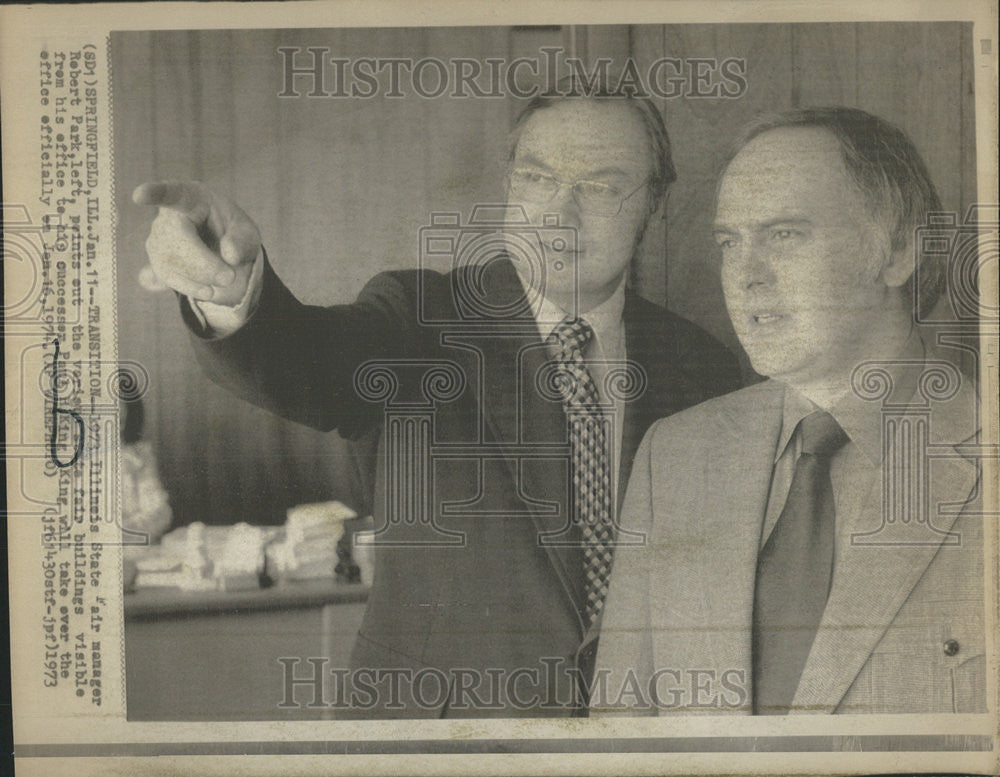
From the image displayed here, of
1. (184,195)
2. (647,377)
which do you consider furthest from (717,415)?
(184,195)

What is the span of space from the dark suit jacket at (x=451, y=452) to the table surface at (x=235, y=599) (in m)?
0.08

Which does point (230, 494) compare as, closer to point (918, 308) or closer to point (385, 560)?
point (385, 560)

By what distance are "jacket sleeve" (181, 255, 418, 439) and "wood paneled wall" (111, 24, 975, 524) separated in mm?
43

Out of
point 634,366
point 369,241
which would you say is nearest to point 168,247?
point 369,241

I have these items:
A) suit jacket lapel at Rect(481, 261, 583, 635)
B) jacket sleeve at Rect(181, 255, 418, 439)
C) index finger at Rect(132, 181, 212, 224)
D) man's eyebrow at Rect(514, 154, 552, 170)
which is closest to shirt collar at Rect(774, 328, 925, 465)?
suit jacket lapel at Rect(481, 261, 583, 635)

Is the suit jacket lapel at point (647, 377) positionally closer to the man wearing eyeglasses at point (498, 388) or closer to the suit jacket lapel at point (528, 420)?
the man wearing eyeglasses at point (498, 388)

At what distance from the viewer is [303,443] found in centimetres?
205

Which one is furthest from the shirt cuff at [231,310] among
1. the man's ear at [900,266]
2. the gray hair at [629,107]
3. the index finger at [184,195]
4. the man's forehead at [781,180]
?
the man's ear at [900,266]

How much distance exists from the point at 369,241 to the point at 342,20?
0.53m

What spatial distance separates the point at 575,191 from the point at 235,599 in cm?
125

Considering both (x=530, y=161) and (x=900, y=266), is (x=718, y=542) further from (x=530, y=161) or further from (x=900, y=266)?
(x=530, y=161)

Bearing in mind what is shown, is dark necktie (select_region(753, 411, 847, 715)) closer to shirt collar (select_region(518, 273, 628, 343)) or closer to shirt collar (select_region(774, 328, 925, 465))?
shirt collar (select_region(774, 328, 925, 465))

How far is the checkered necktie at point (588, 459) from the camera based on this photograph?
2.04 meters

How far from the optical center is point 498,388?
2047 millimetres
